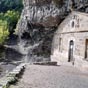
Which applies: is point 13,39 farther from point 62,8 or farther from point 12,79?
point 12,79

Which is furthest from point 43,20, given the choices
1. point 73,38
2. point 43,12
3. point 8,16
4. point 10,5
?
point 10,5

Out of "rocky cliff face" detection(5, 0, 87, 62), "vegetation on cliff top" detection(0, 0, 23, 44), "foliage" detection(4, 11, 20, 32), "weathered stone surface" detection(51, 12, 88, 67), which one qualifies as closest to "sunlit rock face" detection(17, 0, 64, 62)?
"rocky cliff face" detection(5, 0, 87, 62)

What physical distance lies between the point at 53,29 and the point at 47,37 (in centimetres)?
167

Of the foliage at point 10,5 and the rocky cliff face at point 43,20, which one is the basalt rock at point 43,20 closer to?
the rocky cliff face at point 43,20

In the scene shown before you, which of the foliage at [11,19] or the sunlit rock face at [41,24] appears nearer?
the sunlit rock face at [41,24]

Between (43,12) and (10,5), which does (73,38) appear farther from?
(10,5)

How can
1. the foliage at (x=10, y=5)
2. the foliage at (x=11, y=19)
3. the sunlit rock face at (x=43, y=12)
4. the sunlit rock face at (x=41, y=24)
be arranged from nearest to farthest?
the sunlit rock face at (x=43, y=12) → the sunlit rock face at (x=41, y=24) → the foliage at (x=11, y=19) → the foliage at (x=10, y=5)

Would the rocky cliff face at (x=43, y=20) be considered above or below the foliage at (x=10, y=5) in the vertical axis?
below

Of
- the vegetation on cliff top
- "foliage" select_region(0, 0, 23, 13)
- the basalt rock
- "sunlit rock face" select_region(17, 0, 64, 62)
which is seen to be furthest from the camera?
"foliage" select_region(0, 0, 23, 13)

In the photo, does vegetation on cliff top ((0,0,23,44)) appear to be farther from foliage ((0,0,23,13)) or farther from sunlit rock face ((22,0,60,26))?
sunlit rock face ((22,0,60,26))

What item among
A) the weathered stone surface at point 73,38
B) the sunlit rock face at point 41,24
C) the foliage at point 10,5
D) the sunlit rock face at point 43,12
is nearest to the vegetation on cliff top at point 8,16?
the foliage at point 10,5

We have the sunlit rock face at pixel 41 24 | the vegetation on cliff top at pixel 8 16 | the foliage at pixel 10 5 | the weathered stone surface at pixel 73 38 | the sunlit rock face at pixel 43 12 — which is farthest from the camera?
the foliage at pixel 10 5

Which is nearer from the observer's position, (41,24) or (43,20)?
(43,20)

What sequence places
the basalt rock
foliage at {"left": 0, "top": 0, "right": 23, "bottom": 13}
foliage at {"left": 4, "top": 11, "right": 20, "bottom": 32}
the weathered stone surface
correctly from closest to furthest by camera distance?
the weathered stone surface → the basalt rock → foliage at {"left": 4, "top": 11, "right": 20, "bottom": 32} → foliage at {"left": 0, "top": 0, "right": 23, "bottom": 13}
